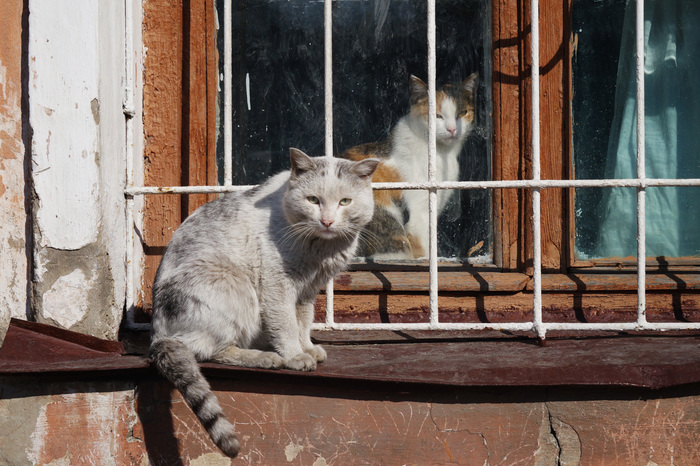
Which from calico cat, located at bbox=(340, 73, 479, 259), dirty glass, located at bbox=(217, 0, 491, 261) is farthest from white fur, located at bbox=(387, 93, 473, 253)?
dirty glass, located at bbox=(217, 0, 491, 261)

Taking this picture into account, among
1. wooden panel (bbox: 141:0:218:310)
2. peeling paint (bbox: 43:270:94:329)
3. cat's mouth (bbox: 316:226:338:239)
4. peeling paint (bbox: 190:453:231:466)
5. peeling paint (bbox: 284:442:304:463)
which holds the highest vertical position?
wooden panel (bbox: 141:0:218:310)

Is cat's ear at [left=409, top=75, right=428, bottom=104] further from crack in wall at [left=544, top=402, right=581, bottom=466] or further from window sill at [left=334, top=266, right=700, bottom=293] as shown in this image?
crack in wall at [left=544, top=402, right=581, bottom=466]

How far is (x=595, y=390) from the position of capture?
2607 mm

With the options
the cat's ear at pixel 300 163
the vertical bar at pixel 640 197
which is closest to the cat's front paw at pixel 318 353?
the cat's ear at pixel 300 163

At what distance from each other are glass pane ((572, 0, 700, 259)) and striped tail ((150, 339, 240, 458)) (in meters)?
2.09

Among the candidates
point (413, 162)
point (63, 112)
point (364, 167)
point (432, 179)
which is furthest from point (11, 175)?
point (413, 162)

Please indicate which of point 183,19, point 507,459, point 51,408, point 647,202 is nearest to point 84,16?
point 183,19

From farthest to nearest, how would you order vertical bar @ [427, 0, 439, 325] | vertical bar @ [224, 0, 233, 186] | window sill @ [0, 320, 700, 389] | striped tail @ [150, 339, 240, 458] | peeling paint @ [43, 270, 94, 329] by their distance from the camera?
1. vertical bar @ [224, 0, 233, 186]
2. vertical bar @ [427, 0, 439, 325]
3. peeling paint @ [43, 270, 94, 329]
4. window sill @ [0, 320, 700, 389]
5. striped tail @ [150, 339, 240, 458]

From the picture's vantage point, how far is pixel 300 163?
271cm

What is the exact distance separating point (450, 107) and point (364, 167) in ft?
3.58

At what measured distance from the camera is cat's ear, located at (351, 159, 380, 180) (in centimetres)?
276

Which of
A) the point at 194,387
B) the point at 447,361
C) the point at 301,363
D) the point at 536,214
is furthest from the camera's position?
the point at 536,214

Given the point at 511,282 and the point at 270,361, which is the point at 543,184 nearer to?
the point at 511,282

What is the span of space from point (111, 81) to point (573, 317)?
2434 mm
